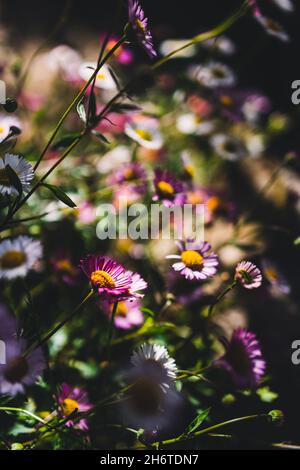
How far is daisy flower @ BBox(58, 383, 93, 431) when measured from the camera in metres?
0.78

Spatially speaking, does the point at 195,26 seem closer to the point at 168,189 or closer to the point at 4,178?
the point at 168,189

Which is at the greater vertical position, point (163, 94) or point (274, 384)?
point (163, 94)

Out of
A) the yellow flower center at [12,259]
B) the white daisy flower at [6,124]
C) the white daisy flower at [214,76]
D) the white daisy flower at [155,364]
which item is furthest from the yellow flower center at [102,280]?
the white daisy flower at [214,76]

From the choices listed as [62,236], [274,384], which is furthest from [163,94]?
[274,384]

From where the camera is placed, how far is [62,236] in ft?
3.53

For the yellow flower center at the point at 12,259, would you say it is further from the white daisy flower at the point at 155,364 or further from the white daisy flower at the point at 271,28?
the white daisy flower at the point at 271,28

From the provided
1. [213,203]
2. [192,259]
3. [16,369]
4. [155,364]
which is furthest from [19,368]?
[213,203]

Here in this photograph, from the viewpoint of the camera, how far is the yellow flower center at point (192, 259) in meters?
0.80

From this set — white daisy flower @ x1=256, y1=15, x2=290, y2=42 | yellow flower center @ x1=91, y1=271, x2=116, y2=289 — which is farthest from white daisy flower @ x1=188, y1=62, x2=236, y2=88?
yellow flower center @ x1=91, y1=271, x2=116, y2=289

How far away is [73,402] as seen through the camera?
0.80m

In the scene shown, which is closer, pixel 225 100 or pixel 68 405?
pixel 68 405

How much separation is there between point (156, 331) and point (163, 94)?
92 centimetres

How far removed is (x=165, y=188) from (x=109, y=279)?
1.06ft
